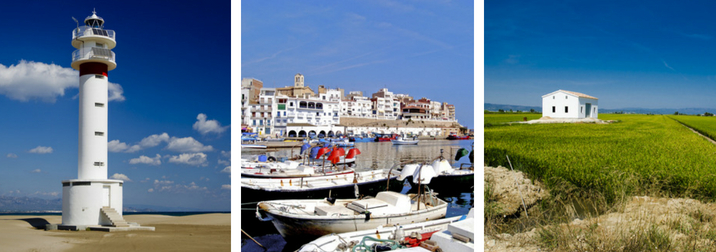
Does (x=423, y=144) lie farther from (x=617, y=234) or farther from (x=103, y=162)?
(x=617, y=234)

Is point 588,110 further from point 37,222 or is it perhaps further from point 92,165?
point 37,222

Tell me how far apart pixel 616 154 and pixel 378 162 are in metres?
10.5

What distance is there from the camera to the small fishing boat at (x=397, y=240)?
3.18 metres

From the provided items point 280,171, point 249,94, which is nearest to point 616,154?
point 280,171

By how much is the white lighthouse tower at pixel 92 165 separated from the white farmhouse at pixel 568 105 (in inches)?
253

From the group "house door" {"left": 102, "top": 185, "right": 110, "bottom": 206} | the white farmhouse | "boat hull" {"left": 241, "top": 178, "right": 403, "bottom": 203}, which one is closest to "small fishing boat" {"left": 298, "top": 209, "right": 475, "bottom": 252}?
the white farmhouse

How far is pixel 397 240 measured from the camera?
3.66m

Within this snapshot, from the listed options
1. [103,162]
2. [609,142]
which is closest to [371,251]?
[609,142]

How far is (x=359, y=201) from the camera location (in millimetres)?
5133

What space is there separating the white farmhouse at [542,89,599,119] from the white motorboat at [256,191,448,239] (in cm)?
177

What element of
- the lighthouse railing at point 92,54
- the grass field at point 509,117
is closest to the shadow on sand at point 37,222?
the lighthouse railing at point 92,54

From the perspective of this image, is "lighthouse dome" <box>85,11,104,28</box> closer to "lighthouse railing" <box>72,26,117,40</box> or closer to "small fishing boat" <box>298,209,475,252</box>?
"lighthouse railing" <box>72,26,117,40</box>

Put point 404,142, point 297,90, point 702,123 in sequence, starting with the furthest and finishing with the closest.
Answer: point 404,142
point 297,90
point 702,123

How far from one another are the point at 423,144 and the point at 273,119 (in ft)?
24.2
